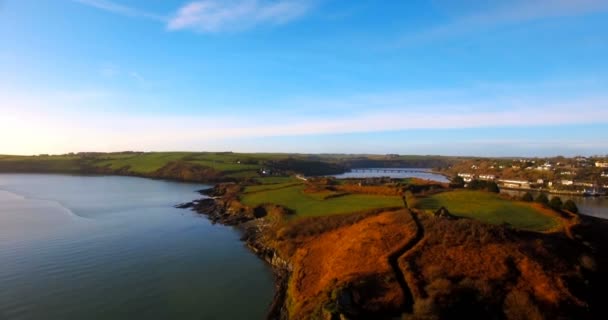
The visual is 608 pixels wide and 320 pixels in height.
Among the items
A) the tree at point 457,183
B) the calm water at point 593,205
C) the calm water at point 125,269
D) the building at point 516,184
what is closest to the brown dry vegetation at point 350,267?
the calm water at point 125,269

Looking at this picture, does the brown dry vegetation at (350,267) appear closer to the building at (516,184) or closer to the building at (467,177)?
the building at (516,184)

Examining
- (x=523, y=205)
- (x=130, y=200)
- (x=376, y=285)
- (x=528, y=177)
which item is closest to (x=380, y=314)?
(x=376, y=285)


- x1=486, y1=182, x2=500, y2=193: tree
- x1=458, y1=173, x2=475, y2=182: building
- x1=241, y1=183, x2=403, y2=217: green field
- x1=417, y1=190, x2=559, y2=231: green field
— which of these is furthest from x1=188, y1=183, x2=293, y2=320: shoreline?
x1=458, y1=173, x2=475, y2=182: building

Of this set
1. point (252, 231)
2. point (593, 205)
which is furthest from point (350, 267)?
point (593, 205)

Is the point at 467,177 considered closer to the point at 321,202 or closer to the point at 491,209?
the point at 321,202

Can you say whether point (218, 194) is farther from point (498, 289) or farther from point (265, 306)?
point (498, 289)

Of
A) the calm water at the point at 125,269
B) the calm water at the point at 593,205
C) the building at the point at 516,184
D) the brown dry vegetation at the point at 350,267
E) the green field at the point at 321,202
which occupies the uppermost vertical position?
the green field at the point at 321,202
